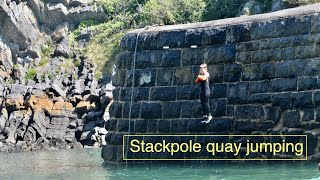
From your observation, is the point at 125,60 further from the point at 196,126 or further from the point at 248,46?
the point at 248,46

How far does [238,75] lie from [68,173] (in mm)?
3726

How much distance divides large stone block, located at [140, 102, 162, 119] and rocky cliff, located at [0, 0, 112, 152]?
18.6 metres

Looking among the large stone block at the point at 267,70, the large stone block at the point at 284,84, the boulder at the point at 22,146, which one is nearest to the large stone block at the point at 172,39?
the large stone block at the point at 267,70

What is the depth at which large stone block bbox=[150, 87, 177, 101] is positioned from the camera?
43.4 ft

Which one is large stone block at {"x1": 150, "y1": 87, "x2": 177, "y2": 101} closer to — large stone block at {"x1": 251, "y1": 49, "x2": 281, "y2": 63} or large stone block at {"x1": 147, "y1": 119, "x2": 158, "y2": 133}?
large stone block at {"x1": 147, "y1": 119, "x2": 158, "y2": 133}

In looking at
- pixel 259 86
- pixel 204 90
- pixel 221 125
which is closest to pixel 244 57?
pixel 259 86

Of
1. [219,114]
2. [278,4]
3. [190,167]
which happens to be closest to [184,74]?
[219,114]

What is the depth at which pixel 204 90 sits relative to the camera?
1251 centimetres

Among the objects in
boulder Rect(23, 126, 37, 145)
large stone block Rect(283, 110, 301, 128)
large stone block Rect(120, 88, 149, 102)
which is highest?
large stone block Rect(120, 88, 149, 102)

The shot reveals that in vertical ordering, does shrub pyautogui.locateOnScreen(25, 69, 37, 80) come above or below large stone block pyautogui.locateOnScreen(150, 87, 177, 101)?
above

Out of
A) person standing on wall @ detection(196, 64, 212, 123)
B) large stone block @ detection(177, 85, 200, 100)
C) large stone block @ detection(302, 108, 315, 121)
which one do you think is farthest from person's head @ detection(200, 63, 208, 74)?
large stone block @ detection(302, 108, 315, 121)

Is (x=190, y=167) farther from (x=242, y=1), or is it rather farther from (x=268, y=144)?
(x=242, y=1)

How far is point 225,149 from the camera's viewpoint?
1242cm

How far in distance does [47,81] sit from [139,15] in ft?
24.8
